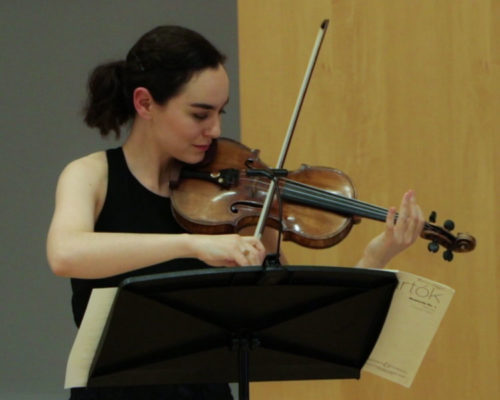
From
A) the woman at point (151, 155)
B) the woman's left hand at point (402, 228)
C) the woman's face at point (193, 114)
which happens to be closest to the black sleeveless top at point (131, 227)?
the woman at point (151, 155)

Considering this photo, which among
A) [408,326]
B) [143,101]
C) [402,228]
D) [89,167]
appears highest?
[143,101]

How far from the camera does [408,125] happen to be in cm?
225

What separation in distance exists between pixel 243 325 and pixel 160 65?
58cm

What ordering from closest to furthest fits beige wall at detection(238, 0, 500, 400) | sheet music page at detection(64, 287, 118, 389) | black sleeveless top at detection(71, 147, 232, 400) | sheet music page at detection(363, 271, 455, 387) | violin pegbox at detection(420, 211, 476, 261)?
sheet music page at detection(64, 287, 118, 389) < sheet music page at detection(363, 271, 455, 387) < black sleeveless top at detection(71, 147, 232, 400) < violin pegbox at detection(420, 211, 476, 261) < beige wall at detection(238, 0, 500, 400)

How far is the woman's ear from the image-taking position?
1640mm

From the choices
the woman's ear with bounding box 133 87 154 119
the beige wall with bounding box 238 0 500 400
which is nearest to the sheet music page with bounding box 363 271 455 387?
the woman's ear with bounding box 133 87 154 119

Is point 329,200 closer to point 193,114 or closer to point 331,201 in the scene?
point 331,201

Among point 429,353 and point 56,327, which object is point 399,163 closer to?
point 429,353

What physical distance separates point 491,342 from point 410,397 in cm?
26

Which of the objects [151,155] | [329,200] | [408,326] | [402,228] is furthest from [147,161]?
[408,326]

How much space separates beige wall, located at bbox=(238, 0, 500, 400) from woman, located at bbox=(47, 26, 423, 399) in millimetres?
595

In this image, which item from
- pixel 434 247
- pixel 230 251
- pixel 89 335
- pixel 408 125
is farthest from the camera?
pixel 408 125

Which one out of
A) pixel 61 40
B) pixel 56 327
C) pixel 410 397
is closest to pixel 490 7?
Answer: pixel 410 397

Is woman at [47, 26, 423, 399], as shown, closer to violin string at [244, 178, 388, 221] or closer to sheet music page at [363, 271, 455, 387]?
violin string at [244, 178, 388, 221]
